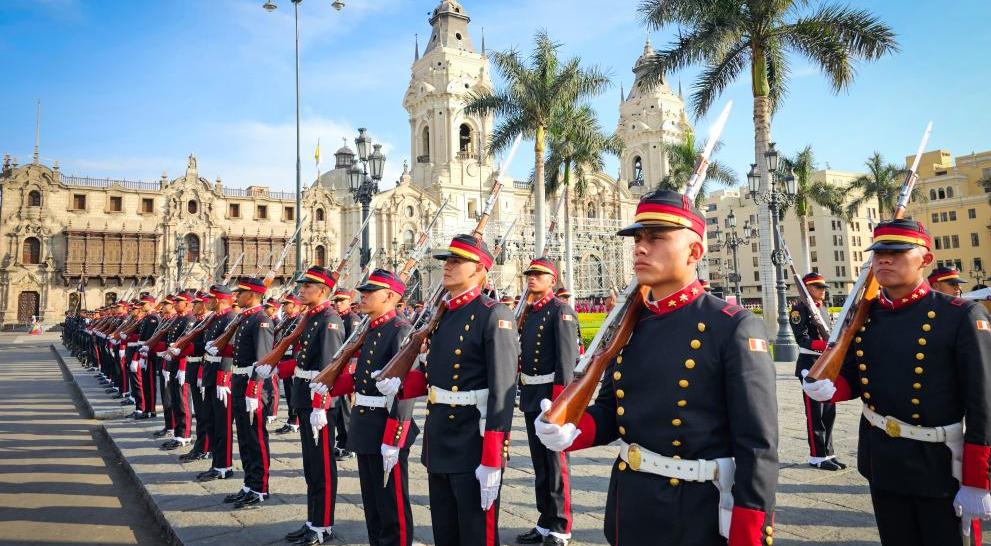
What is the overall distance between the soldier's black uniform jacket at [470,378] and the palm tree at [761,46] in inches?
640

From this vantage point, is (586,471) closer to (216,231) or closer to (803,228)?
(803,228)

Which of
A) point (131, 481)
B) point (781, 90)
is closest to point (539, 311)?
point (131, 481)

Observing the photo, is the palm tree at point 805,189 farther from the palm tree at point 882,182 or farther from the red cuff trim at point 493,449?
the red cuff trim at point 493,449

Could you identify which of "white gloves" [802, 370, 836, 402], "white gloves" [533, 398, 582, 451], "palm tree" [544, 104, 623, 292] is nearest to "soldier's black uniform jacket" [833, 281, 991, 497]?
"white gloves" [802, 370, 836, 402]

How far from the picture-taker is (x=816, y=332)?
311 inches

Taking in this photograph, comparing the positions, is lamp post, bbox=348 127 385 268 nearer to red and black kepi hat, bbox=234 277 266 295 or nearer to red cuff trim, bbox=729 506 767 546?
red and black kepi hat, bbox=234 277 266 295

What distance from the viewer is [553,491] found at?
5.29 meters

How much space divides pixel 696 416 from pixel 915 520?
6.23 feet

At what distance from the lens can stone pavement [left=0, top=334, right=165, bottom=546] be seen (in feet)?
20.5

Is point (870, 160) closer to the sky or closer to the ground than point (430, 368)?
closer to the sky

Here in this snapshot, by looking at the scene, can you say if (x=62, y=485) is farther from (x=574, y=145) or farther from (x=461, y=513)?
(x=574, y=145)

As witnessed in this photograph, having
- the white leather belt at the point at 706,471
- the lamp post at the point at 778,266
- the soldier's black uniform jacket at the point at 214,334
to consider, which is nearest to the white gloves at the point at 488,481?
the white leather belt at the point at 706,471

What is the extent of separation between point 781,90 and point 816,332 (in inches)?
564

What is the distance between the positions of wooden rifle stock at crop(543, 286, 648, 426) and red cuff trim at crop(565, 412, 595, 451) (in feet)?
0.20
